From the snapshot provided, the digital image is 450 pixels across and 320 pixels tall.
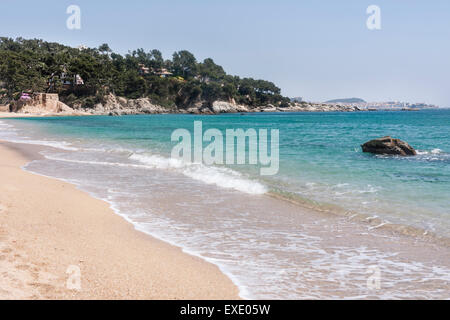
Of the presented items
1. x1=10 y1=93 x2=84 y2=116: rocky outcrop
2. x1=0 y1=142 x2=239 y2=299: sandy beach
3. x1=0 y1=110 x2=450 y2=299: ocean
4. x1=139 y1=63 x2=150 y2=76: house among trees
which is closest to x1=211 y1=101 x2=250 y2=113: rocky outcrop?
x1=139 y1=63 x2=150 y2=76: house among trees

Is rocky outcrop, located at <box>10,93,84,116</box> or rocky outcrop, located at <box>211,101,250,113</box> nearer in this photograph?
rocky outcrop, located at <box>10,93,84,116</box>

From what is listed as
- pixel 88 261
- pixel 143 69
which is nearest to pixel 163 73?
pixel 143 69

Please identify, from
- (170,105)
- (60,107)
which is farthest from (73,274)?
(170,105)

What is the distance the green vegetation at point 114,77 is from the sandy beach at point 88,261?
88.9m

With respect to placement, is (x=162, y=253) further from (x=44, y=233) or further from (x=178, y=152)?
(x=178, y=152)

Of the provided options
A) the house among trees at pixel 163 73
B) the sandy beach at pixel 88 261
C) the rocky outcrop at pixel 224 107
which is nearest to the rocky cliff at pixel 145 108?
the rocky outcrop at pixel 224 107

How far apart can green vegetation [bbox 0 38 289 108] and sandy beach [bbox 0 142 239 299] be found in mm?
88863

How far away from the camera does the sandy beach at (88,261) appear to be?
4.23 m

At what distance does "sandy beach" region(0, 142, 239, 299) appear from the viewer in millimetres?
4229

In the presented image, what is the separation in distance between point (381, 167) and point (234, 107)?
439ft

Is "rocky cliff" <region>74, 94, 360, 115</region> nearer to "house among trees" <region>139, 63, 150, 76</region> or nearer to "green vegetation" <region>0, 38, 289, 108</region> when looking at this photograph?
"green vegetation" <region>0, 38, 289, 108</region>

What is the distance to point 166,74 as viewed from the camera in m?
161

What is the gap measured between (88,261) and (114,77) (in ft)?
385

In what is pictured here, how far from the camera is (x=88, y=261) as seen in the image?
5.13 metres
